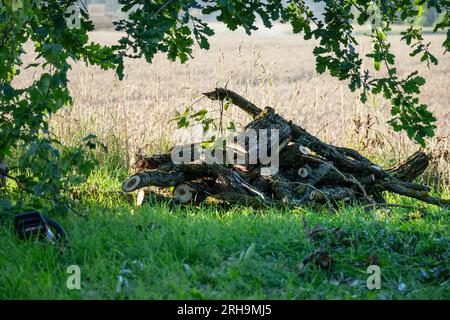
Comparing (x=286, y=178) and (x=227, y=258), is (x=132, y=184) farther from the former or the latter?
(x=227, y=258)

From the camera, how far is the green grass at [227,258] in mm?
3699

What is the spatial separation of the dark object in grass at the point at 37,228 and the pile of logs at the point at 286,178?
146cm

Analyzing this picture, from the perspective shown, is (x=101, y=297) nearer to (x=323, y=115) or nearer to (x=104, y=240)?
(x=104, y=240)

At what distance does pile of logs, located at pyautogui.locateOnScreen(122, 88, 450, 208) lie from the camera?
5.85 metres

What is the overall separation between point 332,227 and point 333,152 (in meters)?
1.61

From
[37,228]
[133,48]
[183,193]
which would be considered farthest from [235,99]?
[37,228]

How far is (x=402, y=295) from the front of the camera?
150 inches

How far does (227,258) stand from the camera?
416 cm

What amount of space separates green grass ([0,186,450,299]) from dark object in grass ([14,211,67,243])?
0.07 m

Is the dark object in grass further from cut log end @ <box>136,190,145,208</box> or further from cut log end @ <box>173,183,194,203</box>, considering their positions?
cut log end @ <box>173,183,194,203</box>

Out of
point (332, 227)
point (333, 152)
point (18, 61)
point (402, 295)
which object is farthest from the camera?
point (333, 152)

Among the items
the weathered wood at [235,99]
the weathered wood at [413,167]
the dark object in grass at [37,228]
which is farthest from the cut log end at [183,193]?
the weathered wood at [413,167]

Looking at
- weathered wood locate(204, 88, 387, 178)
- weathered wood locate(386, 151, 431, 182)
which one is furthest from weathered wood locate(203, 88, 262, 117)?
weathered wood locate(386, 151, 431, 182)
